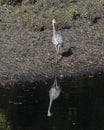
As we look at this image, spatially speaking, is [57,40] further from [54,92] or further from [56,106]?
[56,106]

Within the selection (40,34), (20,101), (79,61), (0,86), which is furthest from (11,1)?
(20,101)

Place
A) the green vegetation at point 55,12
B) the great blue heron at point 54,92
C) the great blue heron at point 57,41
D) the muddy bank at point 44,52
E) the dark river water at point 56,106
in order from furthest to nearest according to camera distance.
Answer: the green vegetation at point 55,12, the great blue heron at point 57,41, the muddy bank at point 44,52, the great blue heron at point 54,92, the dark river water at point 56,106

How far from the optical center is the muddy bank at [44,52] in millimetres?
25234

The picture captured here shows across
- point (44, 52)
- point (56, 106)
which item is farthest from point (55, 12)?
point (56, 106)

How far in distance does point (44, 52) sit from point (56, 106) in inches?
287

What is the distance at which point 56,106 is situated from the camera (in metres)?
20.5

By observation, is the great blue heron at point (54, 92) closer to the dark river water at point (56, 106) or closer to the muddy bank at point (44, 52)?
the dark river water at point (56, 106)

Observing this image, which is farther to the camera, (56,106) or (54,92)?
(54,92)

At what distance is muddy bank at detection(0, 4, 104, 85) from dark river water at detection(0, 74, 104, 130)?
1169mm

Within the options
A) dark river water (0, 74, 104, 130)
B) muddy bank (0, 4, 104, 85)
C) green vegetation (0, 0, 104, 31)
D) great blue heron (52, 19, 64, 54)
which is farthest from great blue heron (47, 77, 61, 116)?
green vegetation (0, 0, 104, 31)

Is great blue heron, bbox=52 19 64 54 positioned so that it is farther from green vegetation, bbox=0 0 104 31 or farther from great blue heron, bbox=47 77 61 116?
great blue heron, bbox=47 77 61 116

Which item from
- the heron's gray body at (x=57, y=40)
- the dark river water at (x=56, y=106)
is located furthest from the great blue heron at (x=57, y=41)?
the dark river water at (x=56, y=106)

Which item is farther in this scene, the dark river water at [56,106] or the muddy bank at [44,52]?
the muddy bank at [44,52]

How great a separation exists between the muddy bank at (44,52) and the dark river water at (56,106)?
3.84 ft
